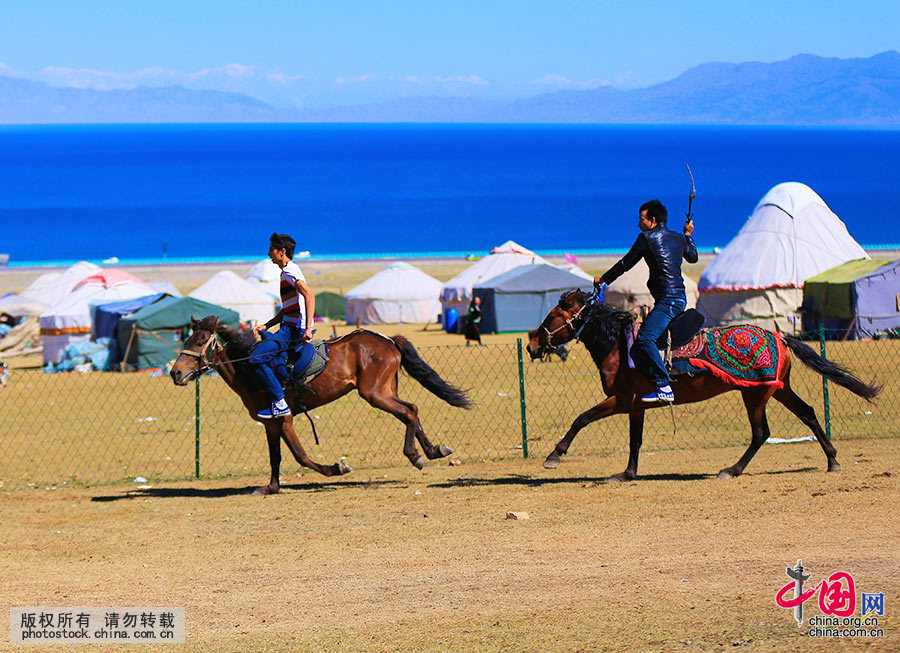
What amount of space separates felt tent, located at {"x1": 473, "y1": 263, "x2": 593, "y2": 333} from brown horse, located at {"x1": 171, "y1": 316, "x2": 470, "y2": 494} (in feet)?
79.1

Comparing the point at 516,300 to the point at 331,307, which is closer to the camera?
the point at 516,300

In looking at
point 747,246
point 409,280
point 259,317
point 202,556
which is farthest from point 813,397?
point 409,280

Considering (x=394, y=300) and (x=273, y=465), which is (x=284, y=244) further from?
(x=394, y=300)

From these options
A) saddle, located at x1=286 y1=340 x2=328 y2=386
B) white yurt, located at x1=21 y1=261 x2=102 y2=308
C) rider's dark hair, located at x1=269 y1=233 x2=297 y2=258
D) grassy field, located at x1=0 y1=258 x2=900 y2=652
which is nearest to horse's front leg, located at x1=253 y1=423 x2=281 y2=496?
grassy field, located at x1=0 y1=258 x2=900 y2=652

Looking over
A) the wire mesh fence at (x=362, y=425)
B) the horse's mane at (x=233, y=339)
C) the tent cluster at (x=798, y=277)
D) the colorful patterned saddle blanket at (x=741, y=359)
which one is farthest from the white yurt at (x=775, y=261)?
the horse's mane at (x=233, y=339)

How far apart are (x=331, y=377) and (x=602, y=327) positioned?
2967 millimetres

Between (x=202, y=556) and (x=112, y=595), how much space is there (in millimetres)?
1384

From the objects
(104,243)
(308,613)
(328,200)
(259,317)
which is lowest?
(308,613)

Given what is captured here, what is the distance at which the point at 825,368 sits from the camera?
38.1ft

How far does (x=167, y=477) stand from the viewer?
46.7 feet

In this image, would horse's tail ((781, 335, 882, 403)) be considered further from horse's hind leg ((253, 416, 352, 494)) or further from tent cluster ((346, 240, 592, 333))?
tent cluster ((346, 240, 592, 333))

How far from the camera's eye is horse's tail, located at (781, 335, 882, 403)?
37.6ft

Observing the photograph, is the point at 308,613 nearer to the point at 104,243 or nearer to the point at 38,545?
the point at 38,545

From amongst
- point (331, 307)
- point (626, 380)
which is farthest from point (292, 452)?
point (331, 307)
